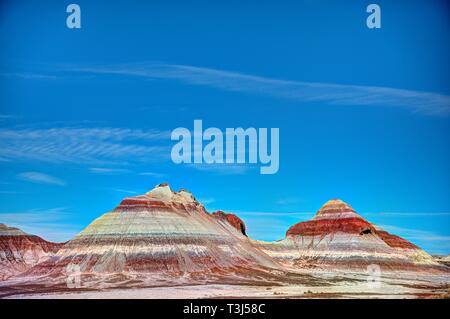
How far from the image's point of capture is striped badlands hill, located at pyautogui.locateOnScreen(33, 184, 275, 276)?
70250 millimetres

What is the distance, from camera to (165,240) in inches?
2928

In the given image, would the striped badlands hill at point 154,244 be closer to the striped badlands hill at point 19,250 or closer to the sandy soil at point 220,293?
the sandy soil at point 220,293

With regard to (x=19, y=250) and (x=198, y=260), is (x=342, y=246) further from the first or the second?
(x=19, y=250)

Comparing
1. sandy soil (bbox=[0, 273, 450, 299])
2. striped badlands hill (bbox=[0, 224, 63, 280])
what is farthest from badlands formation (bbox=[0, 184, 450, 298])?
striped badlands hill (bbox=[0, 224, 63, 280])

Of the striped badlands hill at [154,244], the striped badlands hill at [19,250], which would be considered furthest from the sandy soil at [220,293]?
the striped badlands hill at [19,250]

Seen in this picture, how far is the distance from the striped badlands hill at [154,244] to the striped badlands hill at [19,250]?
18.5 meters

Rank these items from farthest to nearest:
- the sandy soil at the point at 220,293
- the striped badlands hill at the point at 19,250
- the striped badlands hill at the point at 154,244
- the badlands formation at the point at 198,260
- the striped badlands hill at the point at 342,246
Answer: the striped badlands hill at the point at 342,246
the striped badlands hill at the point at 19,250
the striped badlands hill at the point at 154,244
the badlands formation at the point at 198,260
the sandy soil at the point at 220,293

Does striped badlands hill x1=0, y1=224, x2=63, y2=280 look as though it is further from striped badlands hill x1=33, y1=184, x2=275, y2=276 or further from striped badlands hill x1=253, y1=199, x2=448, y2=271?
striped badlands hill x1=253, y1=199, x2=448, y2=271

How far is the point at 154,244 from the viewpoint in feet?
240

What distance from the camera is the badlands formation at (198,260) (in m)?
55.5

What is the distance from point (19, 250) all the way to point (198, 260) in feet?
118

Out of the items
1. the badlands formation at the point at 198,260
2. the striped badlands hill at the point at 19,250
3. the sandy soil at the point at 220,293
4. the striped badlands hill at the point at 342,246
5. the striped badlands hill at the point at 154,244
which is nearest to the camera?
the sandy soil at the point at 220,293
